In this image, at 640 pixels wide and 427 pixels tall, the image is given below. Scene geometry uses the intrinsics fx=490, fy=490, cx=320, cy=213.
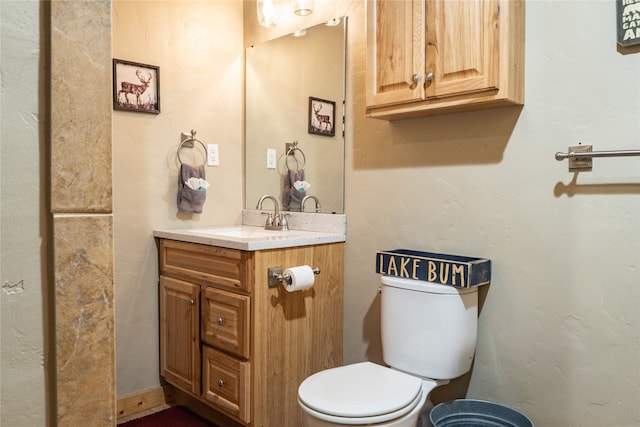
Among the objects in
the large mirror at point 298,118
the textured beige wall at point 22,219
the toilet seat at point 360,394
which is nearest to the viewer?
the textured beige wall at point 22,219

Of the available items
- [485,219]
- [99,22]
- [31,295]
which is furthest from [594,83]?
[31,295]

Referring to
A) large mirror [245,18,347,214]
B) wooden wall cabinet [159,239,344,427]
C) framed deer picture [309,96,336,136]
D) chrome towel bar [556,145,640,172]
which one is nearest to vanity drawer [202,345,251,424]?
wooden wall cabinet [159,239,344,427]

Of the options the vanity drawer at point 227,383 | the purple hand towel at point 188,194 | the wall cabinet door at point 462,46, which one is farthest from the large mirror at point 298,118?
the vanity drawer at point 227,383

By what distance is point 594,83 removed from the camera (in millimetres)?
1613

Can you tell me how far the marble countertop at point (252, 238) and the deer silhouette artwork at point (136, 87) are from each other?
0.69 m

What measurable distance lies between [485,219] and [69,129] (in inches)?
64.3

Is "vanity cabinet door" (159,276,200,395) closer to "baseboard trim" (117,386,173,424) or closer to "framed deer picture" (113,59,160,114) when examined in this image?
"baseboard trim" (117,386,173,424)

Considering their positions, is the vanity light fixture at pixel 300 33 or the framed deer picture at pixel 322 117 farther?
the vanity light fixture at pixel 300 33

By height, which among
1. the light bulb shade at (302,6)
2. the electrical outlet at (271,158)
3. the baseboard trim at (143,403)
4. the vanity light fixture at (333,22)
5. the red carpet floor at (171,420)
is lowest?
the red carpet floor at (171,420)

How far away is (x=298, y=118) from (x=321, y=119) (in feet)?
0.57

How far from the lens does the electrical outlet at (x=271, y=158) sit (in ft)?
8.95

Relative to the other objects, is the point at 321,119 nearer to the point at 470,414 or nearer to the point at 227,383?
the point at 227,383

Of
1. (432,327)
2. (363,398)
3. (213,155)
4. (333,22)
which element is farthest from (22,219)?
(213,155)

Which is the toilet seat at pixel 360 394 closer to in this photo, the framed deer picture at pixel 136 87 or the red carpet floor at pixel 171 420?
the red carpet floor at pixel 171 420
